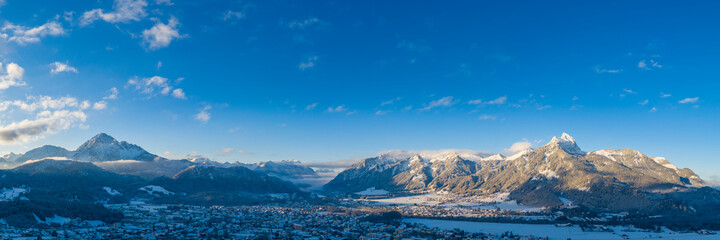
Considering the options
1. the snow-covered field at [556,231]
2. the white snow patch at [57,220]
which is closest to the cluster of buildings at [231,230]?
the white snow patch at [57,220]

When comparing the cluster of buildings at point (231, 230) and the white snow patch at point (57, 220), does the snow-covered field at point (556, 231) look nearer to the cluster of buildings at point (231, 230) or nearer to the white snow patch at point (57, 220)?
the cluster of buildings at point (231, 230)

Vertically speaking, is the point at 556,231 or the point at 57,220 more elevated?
the point at 556,231

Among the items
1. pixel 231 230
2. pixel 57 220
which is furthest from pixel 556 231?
pixel 57 220

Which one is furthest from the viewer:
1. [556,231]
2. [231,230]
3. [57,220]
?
[556,231]

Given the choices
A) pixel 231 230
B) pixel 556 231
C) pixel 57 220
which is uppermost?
pixel 556 231

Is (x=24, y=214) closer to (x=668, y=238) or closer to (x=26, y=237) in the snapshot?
(x=26, y=237)

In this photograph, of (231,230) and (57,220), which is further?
(57,220)

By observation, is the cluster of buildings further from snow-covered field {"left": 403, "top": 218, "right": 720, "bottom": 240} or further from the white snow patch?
snow-covered field {"left": 403, "top": 218, "right": 720, "bottom": 240}

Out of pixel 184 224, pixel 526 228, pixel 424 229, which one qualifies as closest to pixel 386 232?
pixel 424 229

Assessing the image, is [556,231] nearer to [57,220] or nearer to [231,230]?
[231,230]
